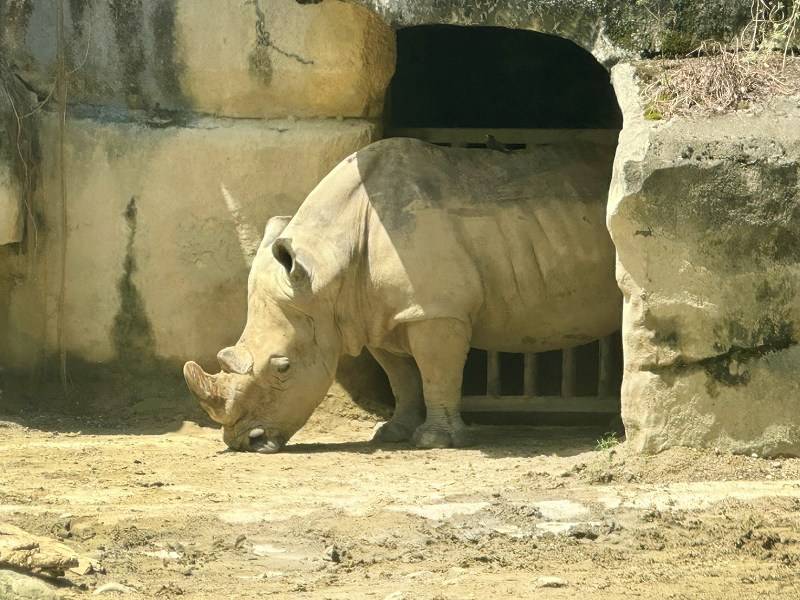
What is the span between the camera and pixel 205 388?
32.5ft

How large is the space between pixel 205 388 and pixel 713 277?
321cm

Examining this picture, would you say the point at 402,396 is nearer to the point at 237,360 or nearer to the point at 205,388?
the point at 237,360

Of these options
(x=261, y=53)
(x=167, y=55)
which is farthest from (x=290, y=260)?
(x=167, y=55)

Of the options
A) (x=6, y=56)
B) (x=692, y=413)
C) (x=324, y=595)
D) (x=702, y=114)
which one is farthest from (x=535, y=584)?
(x=6, y=56)

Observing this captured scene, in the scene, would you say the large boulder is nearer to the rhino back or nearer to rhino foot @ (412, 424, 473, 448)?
the rhino back

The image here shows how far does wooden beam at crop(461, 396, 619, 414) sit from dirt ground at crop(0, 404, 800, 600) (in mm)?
1394

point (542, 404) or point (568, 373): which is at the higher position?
point (568, 373)

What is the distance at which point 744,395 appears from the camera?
830 centimetres

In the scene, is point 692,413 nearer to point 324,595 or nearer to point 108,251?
point 324,595

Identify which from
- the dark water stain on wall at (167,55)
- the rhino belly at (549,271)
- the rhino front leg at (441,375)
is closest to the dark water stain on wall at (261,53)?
the dark water stain on wall at (167,55)

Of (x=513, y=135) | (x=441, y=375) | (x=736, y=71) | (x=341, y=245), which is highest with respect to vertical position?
(x=736, y=71)

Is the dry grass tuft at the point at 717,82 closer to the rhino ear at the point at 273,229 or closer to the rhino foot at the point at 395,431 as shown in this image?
the rhino ear at the point at 273,229

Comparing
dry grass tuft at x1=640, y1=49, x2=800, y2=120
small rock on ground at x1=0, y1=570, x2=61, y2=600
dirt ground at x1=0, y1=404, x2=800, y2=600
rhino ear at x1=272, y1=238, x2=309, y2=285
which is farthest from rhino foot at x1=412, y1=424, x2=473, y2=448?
small rock on ground at x1=0, y1=570, x2=61, y2=600

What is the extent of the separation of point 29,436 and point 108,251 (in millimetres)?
1455
